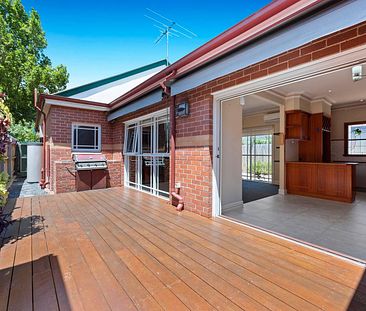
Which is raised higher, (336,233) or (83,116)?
(83,116)

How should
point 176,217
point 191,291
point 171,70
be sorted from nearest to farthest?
1. point 191,291
2. point 176,217
3. point 171,70

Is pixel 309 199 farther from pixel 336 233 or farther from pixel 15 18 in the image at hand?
pixel 15 18

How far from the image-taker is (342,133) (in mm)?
7762

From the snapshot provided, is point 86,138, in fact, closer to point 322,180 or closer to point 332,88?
point 322,180

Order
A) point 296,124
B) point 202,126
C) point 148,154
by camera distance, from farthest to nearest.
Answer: point 296,124
point 148,154
point 202,126

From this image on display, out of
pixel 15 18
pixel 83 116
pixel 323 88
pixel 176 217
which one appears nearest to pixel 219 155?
pixel 176 217

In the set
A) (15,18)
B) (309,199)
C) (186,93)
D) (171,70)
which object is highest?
(15,18)

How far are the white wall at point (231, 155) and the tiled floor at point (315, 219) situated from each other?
0.31 meters

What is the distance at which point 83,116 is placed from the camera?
23.6ft

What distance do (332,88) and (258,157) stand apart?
474 centimetres

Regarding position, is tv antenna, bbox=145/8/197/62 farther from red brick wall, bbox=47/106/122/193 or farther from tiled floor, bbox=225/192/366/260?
tiled floor, bbox=225/192/366/260

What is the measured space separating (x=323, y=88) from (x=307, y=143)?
205 cm

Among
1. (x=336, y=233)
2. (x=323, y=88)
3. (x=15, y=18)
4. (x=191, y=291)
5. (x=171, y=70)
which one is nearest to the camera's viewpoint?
(x=191, y=291)

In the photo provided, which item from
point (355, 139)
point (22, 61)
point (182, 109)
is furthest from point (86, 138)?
point (22, 61)
